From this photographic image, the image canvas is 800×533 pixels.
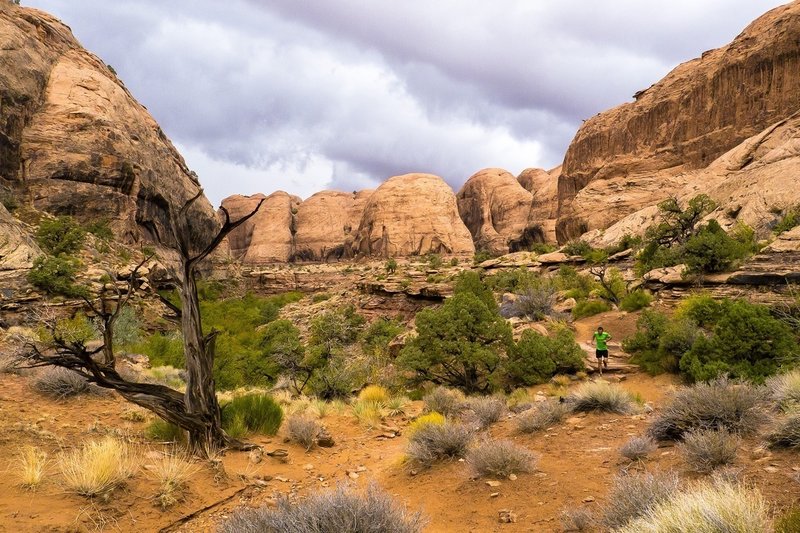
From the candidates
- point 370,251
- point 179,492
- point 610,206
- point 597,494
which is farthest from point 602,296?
point 370,251

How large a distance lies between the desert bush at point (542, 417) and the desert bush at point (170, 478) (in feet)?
15.9

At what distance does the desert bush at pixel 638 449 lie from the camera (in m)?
4.91

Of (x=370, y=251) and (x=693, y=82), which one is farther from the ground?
(x=693, y=82)

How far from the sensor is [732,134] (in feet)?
126

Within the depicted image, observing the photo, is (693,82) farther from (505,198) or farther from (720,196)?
(505,198)

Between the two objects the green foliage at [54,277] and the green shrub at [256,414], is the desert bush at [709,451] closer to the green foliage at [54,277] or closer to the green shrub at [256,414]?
the green shrub at [256,414]

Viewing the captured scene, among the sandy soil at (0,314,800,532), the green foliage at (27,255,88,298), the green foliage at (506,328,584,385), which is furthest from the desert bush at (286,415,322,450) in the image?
the green foliage at (27,255,88,298)

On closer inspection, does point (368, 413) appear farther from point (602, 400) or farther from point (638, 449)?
point (638, 449)

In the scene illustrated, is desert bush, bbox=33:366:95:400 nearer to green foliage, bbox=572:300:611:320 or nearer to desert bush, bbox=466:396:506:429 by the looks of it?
desert bush, bbox=466:396:506:429

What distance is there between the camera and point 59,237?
26688 mm

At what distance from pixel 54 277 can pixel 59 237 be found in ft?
26.3

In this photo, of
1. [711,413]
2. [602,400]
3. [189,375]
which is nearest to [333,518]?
[189,375]

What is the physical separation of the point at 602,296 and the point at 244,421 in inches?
722

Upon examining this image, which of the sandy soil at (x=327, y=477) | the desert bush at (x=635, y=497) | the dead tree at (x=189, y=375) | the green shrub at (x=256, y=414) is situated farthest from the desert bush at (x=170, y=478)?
the desert bush at (x=635, y=497)
